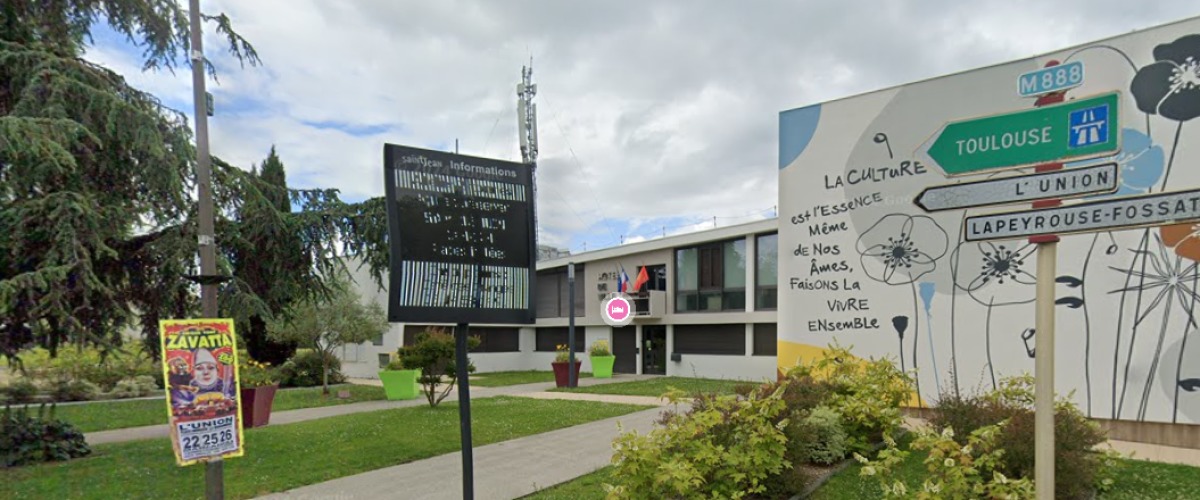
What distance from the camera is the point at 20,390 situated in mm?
16172

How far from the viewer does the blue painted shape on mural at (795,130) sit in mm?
12297

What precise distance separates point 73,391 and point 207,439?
16544 mm

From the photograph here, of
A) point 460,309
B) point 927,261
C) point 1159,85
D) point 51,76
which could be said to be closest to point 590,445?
point 460,309

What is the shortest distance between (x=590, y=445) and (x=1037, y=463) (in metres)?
6.60

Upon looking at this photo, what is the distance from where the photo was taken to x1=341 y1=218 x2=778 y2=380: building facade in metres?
22.1

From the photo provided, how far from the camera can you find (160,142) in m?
7.86

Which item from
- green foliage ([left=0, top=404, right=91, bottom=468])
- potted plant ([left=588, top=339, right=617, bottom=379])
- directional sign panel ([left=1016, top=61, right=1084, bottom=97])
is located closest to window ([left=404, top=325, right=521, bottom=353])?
potted plant ([left=588, top=339, right=617, bottom=379])

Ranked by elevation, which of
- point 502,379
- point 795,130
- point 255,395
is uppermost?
point 795,130

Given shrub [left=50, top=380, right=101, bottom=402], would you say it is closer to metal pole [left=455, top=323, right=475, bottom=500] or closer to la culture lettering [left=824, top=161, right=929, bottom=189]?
metal pole [left=455, top=323, right=475, bottom=500]

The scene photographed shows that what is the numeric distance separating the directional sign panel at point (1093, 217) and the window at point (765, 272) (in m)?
18.4

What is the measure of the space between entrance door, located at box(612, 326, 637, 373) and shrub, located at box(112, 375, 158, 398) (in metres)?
16.0

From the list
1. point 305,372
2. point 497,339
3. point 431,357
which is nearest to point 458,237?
point 431,357

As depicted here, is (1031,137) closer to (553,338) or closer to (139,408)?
(139,408)

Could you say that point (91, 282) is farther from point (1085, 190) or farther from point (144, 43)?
point (1085, 190)
